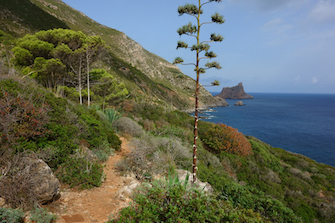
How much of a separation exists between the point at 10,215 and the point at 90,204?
153cm

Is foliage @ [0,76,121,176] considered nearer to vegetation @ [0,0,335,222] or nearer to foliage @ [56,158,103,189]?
vegetation @ [0,0,335,222]

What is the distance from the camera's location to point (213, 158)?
A: 10312 mm

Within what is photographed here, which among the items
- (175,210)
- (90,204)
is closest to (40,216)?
(90,204)

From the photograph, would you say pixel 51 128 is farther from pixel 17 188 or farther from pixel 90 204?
pixel 90 204

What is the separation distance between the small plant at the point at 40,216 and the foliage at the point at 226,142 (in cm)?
1190

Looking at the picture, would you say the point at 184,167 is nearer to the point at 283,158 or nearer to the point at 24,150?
the point at 24,150

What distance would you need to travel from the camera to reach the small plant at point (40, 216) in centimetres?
295

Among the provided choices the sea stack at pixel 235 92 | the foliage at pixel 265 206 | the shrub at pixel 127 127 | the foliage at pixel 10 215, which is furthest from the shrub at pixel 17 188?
the sea stack at pixel 235 92

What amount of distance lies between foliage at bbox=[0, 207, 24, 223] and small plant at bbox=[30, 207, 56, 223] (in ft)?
0.61

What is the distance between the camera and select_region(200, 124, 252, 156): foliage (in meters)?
13.1

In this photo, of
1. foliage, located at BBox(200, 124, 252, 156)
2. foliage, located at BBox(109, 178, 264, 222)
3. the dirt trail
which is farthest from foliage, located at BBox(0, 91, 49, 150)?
foliage, located at BBox(200, 124, 252, 156)

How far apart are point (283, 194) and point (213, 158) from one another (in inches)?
174

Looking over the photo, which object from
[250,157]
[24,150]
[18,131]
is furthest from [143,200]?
[250,157]

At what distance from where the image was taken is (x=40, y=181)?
11.3 ft
